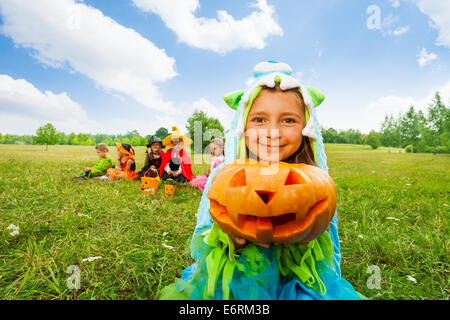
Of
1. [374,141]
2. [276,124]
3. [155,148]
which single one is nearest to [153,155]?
[155,148]

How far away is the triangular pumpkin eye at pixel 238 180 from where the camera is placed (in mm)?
1254

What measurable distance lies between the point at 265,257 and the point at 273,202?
512 mm

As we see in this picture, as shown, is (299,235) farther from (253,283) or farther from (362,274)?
(362,274)

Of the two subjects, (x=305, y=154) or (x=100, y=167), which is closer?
(x=305, y=154)

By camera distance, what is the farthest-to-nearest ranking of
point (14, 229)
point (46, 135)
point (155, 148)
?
1. point (46, 135)
2. point (155, 148)
3. point (14, 229)

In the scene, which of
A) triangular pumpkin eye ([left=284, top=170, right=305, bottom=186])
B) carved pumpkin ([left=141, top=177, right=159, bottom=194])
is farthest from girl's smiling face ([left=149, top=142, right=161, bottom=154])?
triangular pumpkin eye ([left=284, top=170, right=305, bottom=186])

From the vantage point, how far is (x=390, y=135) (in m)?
44.0

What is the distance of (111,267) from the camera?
2154 millimetres

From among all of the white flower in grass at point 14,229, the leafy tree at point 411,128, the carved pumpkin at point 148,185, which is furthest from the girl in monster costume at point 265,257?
the leafy tree at point 411,128

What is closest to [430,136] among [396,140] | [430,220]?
[396,140]

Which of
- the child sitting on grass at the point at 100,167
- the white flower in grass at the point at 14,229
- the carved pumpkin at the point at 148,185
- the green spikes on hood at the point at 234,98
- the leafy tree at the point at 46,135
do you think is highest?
the leafy tree at the point at 46,135

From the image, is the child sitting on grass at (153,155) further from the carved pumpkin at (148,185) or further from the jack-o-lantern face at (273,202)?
the jack-o-lantern face at (273,202)

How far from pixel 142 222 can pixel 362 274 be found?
2729 millimetres

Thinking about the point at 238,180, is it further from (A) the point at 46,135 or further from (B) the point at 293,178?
(A) the point at 46,135
